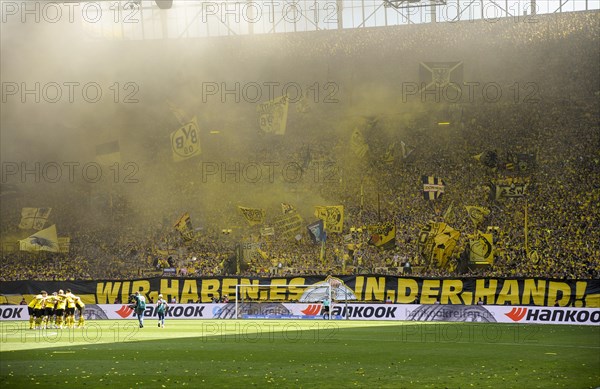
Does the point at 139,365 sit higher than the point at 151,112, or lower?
lower

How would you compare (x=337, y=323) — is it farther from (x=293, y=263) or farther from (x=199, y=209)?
(x=199, y=209)

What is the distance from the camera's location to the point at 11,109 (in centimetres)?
4641

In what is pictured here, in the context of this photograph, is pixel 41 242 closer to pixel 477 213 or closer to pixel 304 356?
pixel 477 213

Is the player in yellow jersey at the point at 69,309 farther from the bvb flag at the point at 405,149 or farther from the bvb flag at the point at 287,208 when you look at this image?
the bvb flag at the point at 405,149

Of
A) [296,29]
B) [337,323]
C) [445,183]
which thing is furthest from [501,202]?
[296,29]

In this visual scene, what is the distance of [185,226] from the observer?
4900 cm

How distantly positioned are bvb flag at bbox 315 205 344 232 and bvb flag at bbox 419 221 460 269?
15.6ft

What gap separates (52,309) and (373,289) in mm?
13595

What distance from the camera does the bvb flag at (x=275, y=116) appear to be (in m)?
52.1

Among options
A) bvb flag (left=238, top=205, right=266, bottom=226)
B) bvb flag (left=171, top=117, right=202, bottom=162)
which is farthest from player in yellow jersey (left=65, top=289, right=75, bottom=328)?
bvb flag (left=171, top=117, right=202, bottom=162)

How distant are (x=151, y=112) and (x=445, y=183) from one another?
64.0ft

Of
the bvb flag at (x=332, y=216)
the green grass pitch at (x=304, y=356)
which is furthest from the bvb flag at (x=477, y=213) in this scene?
the green grass pitch at (x=304, y=356)

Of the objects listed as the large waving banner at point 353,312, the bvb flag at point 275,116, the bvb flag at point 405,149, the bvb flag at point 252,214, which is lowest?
the large waving banner at point 353,312

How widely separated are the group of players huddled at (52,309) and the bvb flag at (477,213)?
22.0 meters
